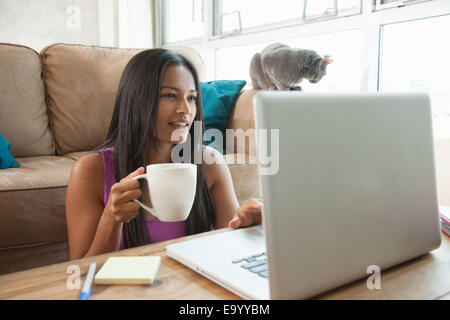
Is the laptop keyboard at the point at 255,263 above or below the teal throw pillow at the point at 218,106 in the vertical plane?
below

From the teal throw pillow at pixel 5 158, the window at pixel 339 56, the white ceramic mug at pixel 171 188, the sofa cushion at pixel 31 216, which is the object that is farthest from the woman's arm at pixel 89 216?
the window at pixel 339 56

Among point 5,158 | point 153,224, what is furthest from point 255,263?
point 5,158

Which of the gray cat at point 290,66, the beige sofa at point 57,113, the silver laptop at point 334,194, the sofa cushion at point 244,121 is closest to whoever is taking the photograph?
the silver laptop at point 334,194

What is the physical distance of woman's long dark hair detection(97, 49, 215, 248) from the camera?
95 cm

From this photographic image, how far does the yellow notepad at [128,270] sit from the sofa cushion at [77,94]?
1.64 meters

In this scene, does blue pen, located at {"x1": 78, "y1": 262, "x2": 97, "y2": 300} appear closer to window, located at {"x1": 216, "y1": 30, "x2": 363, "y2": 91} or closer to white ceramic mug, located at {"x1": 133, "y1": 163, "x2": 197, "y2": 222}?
white ceramic mug, located at {"x1": 133, "y1": 163, "x2": 197, "y2": 222}

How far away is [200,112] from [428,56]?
1.44 metres

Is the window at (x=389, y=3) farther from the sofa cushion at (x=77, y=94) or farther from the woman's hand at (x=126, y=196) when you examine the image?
the woman's hand at (x=126, y=196)

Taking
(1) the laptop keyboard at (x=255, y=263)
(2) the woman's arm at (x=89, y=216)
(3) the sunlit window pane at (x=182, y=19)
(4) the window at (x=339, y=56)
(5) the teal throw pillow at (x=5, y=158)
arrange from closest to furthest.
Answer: (1) the laptop keyboard at (x=255, y=263) < (2) the woman's arm at (x=89, y=216) < (5) the teal throw pillow at (x=5, y=158) < (4) the window at (x=339, y=56) < (3) the sunlit window pane at (x=182, y=19)

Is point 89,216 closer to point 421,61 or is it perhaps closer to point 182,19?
point 421,61

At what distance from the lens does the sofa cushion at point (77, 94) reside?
2035 mm

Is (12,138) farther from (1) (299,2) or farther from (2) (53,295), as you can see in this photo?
(1) (299,2)

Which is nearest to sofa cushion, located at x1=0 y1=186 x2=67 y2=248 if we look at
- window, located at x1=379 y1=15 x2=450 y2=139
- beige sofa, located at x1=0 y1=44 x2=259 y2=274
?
beige sofa, located at x1=0 y1=44 x2=259 y2=274

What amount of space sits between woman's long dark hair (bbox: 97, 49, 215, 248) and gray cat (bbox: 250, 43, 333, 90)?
94cm
